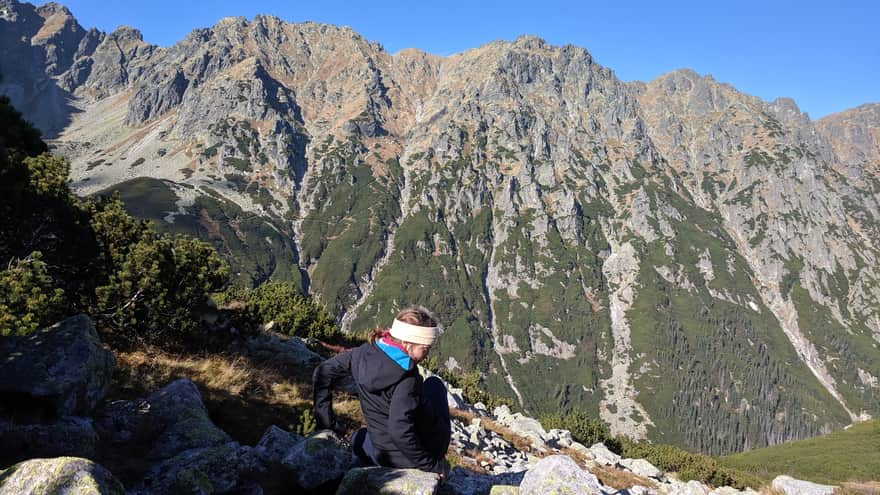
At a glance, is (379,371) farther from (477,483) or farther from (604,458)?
(604,458)

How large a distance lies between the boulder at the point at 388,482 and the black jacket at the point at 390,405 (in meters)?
0.28

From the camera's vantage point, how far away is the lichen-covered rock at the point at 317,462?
700 centimetres

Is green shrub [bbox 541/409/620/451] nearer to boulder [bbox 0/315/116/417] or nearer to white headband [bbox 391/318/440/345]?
white headband [bbox 391/318/440/345]

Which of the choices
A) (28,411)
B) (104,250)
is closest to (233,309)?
(104,250)

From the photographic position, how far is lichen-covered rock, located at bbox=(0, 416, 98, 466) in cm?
607

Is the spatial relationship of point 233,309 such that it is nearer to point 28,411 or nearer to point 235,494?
point 28,411

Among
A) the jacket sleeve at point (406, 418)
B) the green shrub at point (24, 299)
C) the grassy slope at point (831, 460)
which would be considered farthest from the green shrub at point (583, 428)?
the green shrub at point (24, 299)

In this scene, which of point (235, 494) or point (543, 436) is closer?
point (235, 494)

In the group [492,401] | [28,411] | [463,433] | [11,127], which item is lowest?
[492,401]

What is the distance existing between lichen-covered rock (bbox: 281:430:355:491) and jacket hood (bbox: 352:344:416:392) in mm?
1615

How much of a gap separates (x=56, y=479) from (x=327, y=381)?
11.7 ft

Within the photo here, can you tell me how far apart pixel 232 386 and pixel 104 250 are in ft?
22.3

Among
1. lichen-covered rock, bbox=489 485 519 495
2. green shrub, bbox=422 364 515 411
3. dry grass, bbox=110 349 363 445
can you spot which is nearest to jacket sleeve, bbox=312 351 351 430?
lichen-covered rock, bbox=489 485 519 495

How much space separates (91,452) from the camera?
6758mm
